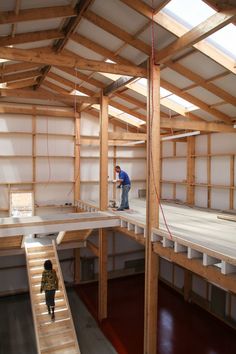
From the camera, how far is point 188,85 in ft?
A: 25.7

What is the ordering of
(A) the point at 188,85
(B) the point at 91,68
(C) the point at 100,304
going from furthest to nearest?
1. (C) the point at 100,304
2. (A) the point at 188,85
3. (B) the point at 91,68

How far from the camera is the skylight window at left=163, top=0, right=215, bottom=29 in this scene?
16.5 feet

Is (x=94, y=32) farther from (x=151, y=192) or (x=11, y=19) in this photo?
(x=151, y=192)

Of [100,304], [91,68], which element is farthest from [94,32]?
[100,304]

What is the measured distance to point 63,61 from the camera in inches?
Result: 228

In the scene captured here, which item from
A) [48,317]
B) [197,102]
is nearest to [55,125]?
[197,102]

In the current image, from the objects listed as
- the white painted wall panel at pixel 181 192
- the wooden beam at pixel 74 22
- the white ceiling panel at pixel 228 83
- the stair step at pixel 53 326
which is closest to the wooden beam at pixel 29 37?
the wooden beam at pixel 74 22

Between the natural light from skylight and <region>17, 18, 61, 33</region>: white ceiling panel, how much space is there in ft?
8.31

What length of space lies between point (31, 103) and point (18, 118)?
83 cm

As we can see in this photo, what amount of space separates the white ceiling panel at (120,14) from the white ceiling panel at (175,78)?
1566 mm

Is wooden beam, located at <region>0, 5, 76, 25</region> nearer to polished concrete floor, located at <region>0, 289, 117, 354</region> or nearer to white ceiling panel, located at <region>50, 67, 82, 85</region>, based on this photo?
white ceiling panel, located at <region>50, 67, 82, 85</region>

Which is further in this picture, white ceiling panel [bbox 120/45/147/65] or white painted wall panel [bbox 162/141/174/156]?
white painted wall panel [bbox 162/141/174/156]

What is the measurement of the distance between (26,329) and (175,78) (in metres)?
8.27

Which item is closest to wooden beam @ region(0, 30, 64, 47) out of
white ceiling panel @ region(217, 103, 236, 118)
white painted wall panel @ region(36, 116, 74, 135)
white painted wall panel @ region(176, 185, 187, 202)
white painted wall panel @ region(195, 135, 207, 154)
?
white ceiling panel @ region(217, 103, 236, 118)
